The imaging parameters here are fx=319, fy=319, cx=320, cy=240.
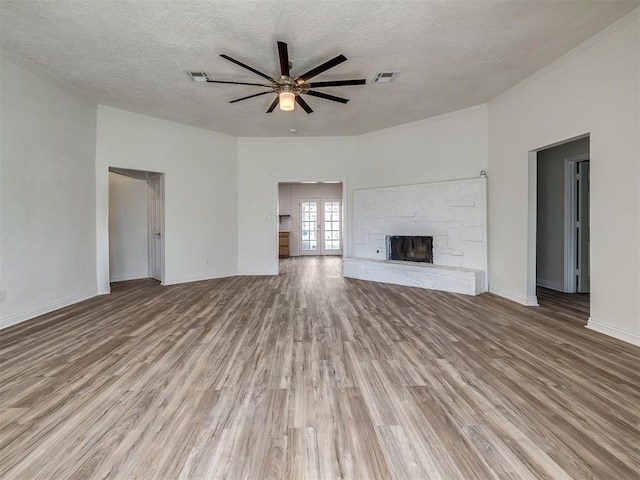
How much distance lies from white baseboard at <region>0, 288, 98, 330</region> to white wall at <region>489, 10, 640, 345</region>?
6303 mm

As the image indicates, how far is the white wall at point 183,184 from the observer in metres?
5.22

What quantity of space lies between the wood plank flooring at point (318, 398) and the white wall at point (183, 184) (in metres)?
2.40

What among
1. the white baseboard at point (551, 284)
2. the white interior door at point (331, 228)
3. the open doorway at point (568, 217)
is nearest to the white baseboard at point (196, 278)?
the white interior door at point (331, 228)

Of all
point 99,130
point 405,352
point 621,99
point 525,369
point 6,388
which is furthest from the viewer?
point 99,130

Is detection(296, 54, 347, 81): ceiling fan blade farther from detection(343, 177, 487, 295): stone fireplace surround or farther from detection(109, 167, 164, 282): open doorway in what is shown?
detection(109, 167, 164, 282): open doorway

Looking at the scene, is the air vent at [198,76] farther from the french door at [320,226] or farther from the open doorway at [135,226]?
the french door at [320,226]

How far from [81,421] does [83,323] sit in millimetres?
2264

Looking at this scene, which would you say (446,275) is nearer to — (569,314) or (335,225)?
(569,314)

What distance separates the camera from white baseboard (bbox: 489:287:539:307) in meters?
4.33

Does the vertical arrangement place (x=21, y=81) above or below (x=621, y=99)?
above

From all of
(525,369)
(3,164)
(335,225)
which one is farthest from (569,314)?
(335,225)

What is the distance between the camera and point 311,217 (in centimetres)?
1161

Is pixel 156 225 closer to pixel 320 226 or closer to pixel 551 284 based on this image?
pixel 320 226

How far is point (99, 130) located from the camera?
16.9 ft
